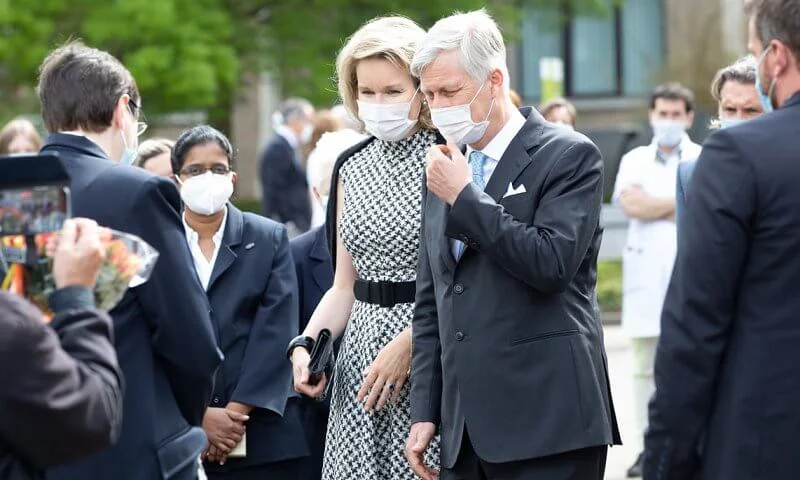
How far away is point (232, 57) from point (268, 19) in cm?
203

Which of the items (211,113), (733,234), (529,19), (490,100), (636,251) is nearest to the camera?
(733,234)

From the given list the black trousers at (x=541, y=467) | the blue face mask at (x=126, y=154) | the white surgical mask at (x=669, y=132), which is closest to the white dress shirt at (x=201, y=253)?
the blue face mask at (x=126, y=154)

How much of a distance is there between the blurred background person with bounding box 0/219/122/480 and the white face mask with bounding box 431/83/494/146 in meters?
1.46

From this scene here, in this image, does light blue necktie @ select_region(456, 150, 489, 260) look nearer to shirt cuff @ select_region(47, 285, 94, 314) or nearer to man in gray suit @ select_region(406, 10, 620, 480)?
man in gray suit @ select_region(406, 10, 620, 480)

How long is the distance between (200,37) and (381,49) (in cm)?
1438

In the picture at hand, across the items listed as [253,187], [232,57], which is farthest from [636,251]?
[253,187]

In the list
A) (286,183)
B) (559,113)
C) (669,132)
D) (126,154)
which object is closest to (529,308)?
(126,154)

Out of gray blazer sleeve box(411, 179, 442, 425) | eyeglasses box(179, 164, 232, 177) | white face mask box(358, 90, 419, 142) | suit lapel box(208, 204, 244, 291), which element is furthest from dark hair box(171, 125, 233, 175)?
gray blazer sleeve box(411, 179, 442, 425)

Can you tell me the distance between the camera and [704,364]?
3.52 m

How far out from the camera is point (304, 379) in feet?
16.4

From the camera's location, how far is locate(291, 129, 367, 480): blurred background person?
566 centimetres

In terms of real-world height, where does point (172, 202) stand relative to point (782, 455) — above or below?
above

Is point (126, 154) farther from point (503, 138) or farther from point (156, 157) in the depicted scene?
point (156, 157)

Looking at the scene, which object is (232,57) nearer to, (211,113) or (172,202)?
(211,113)
